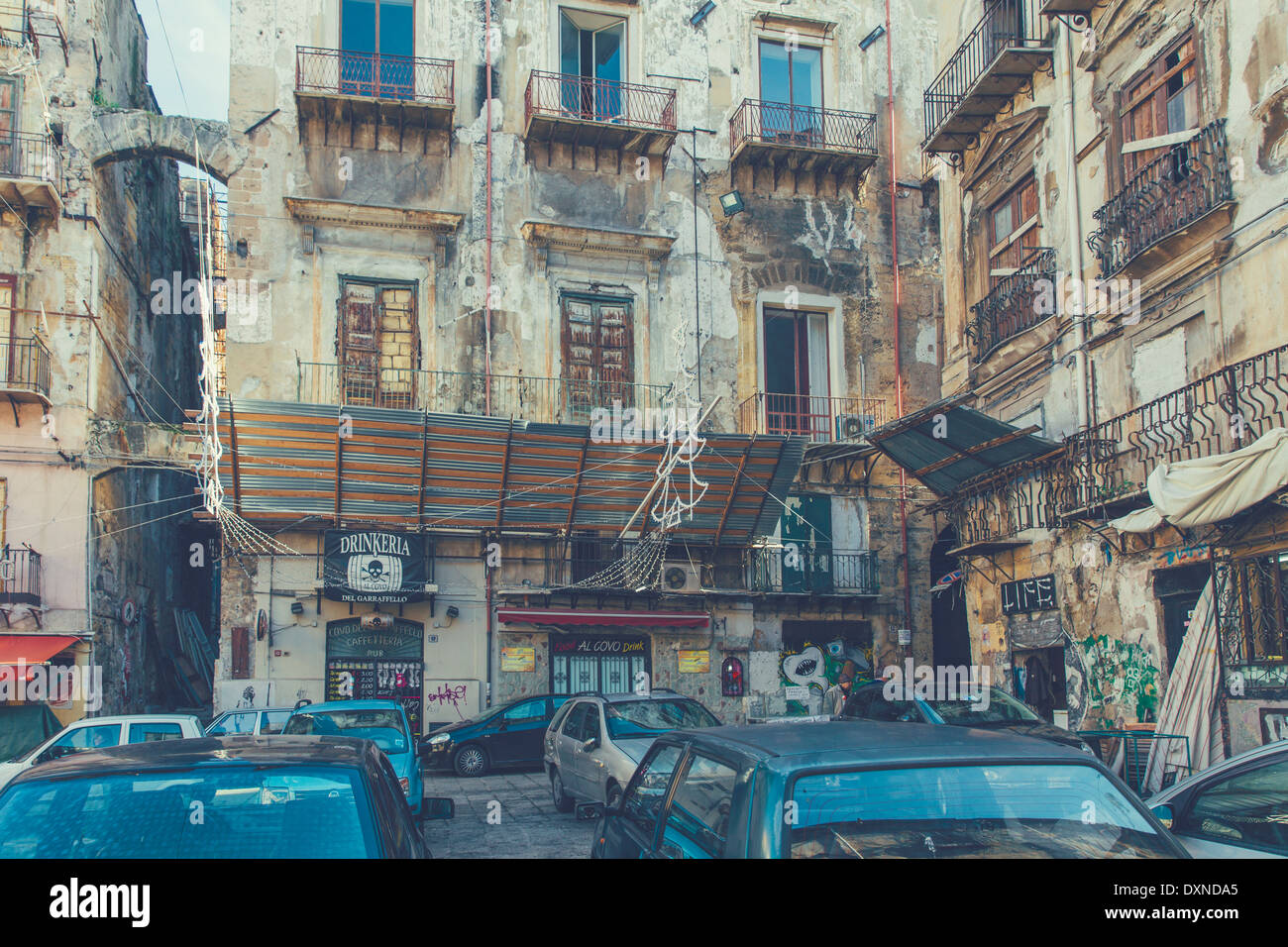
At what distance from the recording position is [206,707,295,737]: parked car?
15.4 meters

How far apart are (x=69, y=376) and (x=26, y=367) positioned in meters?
0.74

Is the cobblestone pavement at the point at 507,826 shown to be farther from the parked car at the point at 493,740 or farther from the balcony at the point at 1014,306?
the balcony at the point at 1014,306

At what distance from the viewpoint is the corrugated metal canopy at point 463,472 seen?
66.8ft

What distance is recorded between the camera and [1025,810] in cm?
437

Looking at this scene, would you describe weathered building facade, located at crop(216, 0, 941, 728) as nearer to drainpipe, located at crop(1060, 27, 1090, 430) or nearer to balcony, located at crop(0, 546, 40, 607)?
balcony, located at crop(0, 546, 40, 607)

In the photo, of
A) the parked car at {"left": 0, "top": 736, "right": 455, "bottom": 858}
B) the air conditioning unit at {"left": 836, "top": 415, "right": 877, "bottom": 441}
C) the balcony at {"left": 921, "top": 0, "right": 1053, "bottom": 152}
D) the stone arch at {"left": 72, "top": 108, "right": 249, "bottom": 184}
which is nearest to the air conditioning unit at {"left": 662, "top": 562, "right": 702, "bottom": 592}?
the air conditioning unit at {"left": 836, "top": 415, "right": 877, "bottom": 441}

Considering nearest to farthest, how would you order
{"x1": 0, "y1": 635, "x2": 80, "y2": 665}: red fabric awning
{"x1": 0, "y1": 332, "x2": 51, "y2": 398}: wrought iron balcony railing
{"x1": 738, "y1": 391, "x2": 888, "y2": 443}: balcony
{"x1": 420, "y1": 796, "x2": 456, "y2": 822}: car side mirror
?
{"x1": 420, "y1": 796, "x2": 456, "y2": 822}: car side mirror < {"x1": 0, "y1": 635, "x2": 80, "y2": 665}: red fabric awning < {"x1": 0, "y1": 332, "x2": 51, "y2": 398}: wrought iron balcony railing < {"x1": 738, "y1": 391, "x2": 888, "y2": 443}: balcony

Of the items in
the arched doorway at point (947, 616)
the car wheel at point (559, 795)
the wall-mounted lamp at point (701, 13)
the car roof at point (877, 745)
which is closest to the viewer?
the car roof at point (877, 745)

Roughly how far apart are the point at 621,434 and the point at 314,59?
9.93 m

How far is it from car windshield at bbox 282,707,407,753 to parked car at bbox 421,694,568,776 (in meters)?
4.89

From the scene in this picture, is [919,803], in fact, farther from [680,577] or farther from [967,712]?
[680,577]

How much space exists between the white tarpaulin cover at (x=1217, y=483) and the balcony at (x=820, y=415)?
1080cm
